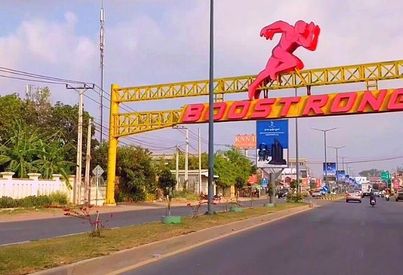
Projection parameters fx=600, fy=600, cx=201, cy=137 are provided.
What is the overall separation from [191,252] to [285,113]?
86.0 ft

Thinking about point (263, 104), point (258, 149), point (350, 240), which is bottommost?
point (350, 240)

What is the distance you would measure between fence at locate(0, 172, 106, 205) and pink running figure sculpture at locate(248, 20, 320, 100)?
16806 millimetres

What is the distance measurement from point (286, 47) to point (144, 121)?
12.8 meters

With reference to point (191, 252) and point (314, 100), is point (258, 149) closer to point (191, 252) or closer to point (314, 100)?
point (314, 100)

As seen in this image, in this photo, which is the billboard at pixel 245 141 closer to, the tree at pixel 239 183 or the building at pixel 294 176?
the building at pixel 294 176

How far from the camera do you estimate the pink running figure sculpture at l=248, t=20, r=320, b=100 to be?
129ft

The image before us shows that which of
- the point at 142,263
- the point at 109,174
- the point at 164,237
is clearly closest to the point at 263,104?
the point at 109,174

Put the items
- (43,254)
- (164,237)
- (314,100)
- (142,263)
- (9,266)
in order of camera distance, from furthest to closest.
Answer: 1. (314,100)
2. (164,237)
3. (142,263)
4. (43,254)
5. (9,266)

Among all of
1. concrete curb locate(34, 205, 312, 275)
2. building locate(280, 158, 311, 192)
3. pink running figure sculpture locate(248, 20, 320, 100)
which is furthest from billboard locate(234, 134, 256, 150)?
concrete curb locate(34, 205, 312, 275)

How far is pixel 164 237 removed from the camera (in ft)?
56.1

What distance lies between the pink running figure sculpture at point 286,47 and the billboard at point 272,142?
3.21 metres

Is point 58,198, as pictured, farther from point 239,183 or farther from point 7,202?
point 239,183

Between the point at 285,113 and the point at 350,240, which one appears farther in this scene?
the point at 285,113

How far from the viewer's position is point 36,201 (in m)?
42.3
